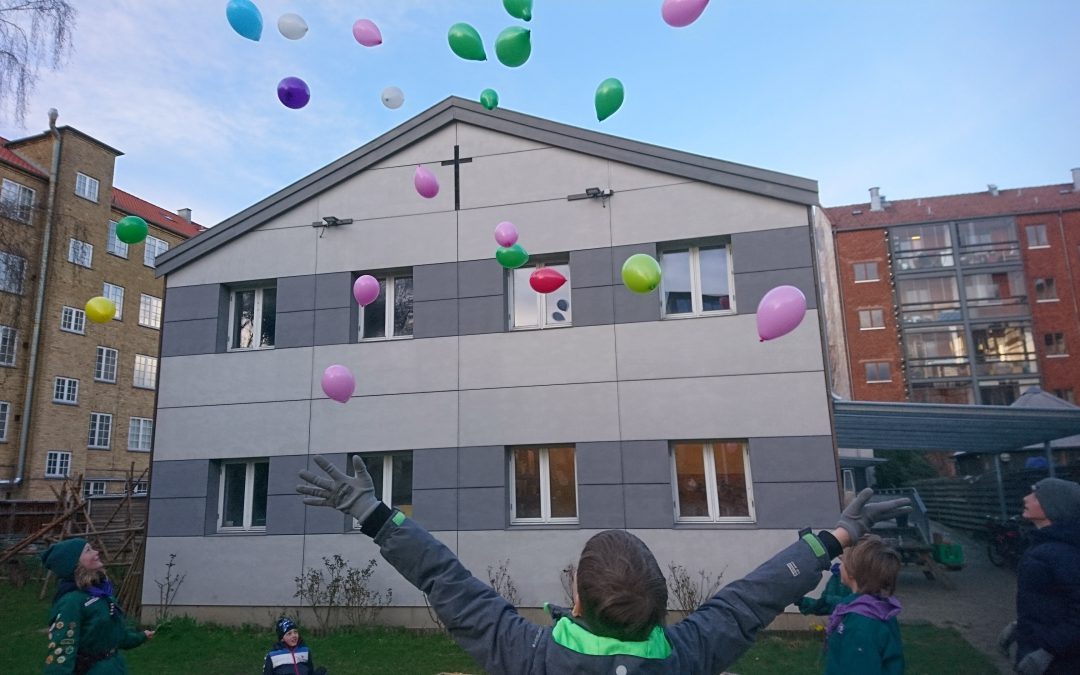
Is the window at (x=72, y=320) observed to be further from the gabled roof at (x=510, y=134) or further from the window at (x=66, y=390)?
the gabled roof at (x=510, y=134)

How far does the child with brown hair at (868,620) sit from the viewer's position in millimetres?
3436

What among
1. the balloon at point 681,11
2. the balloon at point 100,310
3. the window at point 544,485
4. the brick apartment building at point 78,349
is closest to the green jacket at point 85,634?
the balloon at point 100,310

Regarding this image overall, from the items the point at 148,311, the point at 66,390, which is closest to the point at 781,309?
the point at 66,390

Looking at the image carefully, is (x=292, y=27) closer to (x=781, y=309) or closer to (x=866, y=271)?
(x=781, y=309)

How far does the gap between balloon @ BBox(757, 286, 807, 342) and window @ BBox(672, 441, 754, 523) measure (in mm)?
4098

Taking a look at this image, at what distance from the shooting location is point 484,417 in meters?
11.0

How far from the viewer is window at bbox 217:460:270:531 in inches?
466

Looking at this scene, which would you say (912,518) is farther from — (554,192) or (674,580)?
(554,192)

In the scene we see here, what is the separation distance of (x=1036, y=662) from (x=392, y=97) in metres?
8.90

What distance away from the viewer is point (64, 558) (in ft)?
15.0

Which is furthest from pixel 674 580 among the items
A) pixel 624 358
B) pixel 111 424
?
pixel 111 424

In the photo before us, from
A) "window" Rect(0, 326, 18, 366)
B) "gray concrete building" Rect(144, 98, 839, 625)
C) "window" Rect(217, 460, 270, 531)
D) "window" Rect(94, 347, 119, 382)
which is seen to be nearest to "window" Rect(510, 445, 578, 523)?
"gray concrete building" Rect(144, 98, 839, 625)

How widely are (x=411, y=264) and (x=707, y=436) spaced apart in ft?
18.6

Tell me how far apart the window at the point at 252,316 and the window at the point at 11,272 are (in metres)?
3.20
